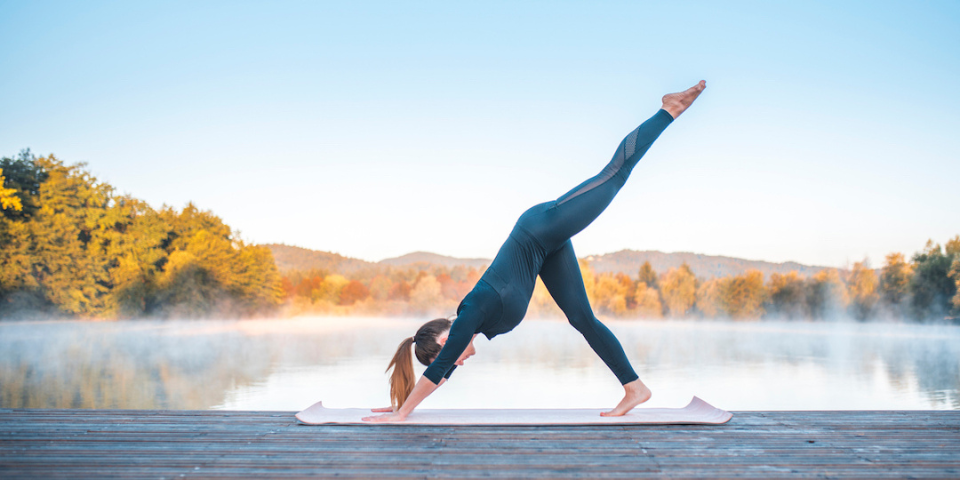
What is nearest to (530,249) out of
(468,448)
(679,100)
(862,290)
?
(468,448)

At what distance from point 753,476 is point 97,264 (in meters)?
28.1

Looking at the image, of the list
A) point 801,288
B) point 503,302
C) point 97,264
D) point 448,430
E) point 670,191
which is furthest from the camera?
point 801,288

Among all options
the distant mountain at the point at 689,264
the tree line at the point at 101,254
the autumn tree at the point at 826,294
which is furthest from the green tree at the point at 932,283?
the tree line at the point at 101,254

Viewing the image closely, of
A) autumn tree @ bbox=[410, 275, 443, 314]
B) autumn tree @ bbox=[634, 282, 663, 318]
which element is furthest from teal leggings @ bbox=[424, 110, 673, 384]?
autumn tree @ bbox=[410, 275, 443, 314]

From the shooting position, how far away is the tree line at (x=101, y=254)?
71.8 ft

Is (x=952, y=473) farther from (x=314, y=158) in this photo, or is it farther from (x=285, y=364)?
(x=314, y=158)

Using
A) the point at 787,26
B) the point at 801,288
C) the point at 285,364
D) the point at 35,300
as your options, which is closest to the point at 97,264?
the point at 35,300

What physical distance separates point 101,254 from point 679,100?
2786 cm

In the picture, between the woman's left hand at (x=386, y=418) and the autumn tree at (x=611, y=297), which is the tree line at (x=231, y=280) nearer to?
the autumn tree at (x=611, y=297)

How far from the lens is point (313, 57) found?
92.3ft

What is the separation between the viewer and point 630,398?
264 centimetres

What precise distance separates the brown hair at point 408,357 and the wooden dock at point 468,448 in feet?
1.08

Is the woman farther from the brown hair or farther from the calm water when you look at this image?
the calm water

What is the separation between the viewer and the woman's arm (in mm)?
2497
